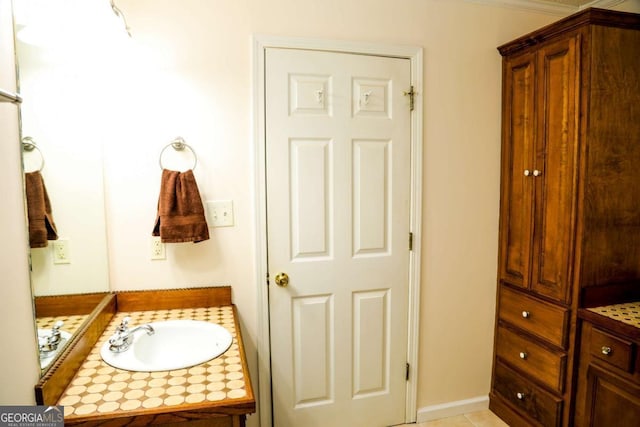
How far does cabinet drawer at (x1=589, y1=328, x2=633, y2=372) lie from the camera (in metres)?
1.62

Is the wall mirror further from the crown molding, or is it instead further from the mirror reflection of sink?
the crown molding

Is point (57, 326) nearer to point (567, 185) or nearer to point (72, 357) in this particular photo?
point (72, 357)

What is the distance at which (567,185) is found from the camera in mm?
1852

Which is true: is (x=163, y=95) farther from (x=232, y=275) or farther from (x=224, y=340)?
(x=224, y=340)

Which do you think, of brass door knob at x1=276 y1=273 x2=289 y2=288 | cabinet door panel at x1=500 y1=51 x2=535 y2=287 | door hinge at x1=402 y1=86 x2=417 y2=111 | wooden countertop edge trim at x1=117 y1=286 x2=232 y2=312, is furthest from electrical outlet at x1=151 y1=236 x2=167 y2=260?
cabinet door panel at x1=500 y1=51 x2=535 y2=287

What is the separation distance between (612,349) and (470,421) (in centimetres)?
96

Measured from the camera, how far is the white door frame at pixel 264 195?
1880 millimetres

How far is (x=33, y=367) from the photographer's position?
1050 mm

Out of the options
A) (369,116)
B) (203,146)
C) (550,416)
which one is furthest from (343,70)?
(550,416)

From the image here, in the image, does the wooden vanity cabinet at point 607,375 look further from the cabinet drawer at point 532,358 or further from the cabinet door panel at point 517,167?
the cabinet door panel at point 517,167

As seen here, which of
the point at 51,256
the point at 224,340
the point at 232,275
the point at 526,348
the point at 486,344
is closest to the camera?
the point at 51,256

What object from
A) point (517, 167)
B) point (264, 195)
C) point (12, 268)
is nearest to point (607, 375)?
point (517, 167)

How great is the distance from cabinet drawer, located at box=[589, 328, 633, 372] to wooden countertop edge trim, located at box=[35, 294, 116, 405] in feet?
6.73

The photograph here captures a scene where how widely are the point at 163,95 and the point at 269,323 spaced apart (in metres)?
1.19
